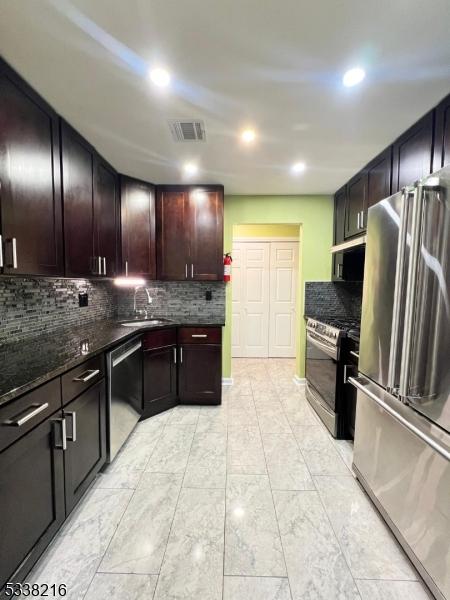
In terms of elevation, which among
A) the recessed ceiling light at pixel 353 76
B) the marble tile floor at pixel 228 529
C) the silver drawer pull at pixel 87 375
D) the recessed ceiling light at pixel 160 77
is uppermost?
the recessed ceiling light at pixel 160 77

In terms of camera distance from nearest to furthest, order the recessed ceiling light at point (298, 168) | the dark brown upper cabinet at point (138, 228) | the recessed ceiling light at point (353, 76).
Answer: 1. the recessed ceiling light at point (353, 76)
2. the recessed ceiling light at point (298, 168)
3. the dark brown upper cabinet at point (138, 228)

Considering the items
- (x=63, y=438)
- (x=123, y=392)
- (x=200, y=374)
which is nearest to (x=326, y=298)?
(x=200, y=374)

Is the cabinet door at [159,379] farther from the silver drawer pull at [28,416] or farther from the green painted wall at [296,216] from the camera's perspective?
the silver drawer pull at [28,416]

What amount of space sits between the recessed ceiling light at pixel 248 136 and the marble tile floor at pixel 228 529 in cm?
245

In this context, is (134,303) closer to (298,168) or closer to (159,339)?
(159,339)

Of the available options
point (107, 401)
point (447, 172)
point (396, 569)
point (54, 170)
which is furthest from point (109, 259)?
point (396, 569)

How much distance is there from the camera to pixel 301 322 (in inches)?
142

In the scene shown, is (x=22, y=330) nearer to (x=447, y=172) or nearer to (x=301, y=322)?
(x=447, y=172)

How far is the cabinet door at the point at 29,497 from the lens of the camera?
1.03m

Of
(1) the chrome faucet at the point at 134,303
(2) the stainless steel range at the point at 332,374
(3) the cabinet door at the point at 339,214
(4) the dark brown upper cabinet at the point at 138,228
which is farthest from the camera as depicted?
(1) the chrome faucet at the point at 134,303

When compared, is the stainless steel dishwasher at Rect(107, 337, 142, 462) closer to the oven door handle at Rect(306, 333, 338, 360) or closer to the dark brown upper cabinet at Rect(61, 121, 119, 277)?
the dark brown upper cabinet at Rect(61, 121, 119, 277)

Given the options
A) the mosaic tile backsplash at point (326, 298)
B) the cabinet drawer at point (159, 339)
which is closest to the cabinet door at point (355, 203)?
the mosaic tile backsplash at point (326, 298)

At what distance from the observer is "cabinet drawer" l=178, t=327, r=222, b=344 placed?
2.93 meters

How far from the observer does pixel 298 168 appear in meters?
2.59
